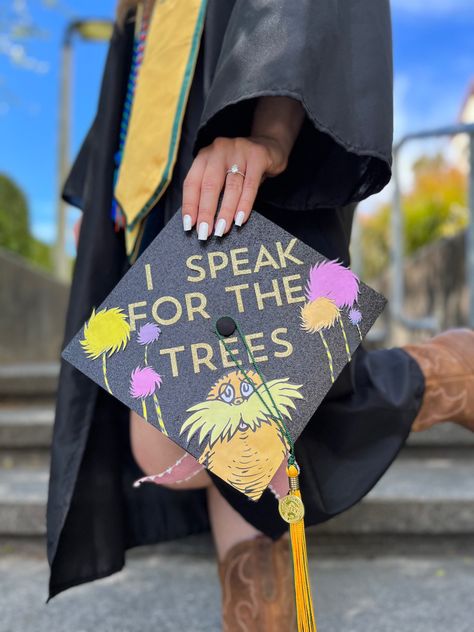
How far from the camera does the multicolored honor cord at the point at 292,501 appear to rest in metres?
0.70

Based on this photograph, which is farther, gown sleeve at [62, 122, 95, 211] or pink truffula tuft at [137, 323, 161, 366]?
gown sleeve at [62, 122, 95, 211]

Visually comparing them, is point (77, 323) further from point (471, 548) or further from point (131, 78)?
point (471, 548)

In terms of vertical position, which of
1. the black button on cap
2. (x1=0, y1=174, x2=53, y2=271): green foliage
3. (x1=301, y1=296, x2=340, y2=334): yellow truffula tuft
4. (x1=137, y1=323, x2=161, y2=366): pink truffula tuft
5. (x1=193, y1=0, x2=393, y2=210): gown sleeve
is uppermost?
(x1=193, y1=0, x2=393, y2=210): gown sleeve

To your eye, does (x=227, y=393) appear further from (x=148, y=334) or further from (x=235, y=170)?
(x=235, y=170)

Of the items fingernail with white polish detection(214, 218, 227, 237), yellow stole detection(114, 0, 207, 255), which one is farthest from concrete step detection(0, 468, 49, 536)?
fingernail with white polish detection(214, 218, 227, 237)

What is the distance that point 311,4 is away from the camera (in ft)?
2.48

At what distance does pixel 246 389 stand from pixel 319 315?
13cm

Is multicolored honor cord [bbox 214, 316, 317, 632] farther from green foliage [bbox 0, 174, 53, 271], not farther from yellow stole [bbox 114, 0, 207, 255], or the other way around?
green foliage [bbox 0, 174, 53, 271]

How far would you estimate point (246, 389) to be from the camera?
706 mm

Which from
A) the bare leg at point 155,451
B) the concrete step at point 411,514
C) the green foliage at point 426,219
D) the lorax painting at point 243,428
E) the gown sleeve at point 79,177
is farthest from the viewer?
the green foliage at point 426,219

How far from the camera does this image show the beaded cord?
1.07m

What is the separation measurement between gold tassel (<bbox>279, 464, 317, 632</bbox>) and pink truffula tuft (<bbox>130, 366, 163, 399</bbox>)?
0.61ft

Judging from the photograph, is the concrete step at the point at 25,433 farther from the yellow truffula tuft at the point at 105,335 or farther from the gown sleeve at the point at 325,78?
the gown sleeve at the point at 325,78

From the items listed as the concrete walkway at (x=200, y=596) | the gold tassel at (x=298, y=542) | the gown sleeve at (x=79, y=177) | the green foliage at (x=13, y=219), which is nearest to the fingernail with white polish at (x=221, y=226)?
the gold tassel at (x=298, y=542)
